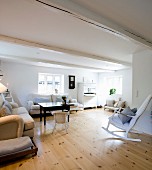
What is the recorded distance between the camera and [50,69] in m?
6.63

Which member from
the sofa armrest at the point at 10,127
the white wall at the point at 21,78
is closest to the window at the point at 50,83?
the white wall at the point at 21,78

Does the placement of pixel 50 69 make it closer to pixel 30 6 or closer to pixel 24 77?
pixel 24 77

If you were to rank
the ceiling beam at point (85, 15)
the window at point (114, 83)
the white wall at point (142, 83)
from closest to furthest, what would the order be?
the ceiling beam at point (85, 15) < the white wall at point (142, 83) < the window at point (114, 83)

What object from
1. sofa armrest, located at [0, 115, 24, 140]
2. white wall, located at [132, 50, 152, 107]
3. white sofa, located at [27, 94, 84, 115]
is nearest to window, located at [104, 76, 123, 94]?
white sofa, located at [27, 94, 84, 115]

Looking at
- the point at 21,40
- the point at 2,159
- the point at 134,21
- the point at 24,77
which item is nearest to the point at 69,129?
the point at 2,159

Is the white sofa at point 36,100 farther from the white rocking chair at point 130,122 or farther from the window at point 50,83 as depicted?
the white rocking chair at point 130,122

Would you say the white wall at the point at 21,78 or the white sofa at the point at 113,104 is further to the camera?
the white sofa at the point at 113,104

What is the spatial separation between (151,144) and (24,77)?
532cm

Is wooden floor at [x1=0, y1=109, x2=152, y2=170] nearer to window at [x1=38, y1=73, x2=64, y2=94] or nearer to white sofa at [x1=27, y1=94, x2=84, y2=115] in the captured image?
white sofa at [x1=27, y1=94, x2=84, y2=115]

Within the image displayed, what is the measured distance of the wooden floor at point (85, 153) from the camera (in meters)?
2.05

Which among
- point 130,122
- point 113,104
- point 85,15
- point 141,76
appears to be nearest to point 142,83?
point 141,76

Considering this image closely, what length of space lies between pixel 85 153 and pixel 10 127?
1519mm

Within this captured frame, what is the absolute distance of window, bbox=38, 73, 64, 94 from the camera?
6.57 metres

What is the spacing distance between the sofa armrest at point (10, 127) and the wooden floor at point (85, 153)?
526 millimetres
